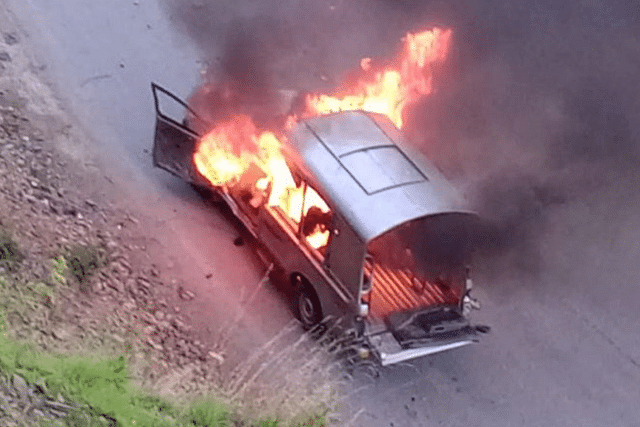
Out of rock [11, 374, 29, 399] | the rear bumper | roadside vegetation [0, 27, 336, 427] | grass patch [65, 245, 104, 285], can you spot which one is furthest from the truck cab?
rock [11, 374, 29, 399]

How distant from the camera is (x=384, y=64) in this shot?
13766 mm

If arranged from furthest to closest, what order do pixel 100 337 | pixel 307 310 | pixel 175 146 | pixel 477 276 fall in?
pixel 175 146
pixel 477 276
pixel 307 310
pixel 100 337

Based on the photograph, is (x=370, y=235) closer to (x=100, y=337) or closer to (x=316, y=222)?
(x=316, y=222)

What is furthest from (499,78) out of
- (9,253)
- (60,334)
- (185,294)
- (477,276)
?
(60,334)

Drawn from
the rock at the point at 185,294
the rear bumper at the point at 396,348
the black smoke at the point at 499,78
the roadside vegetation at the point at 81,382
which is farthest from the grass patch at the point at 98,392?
the black smoke at the point at 499,78

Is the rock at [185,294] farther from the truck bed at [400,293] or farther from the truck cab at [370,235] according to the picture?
the truck bed at [400,293]

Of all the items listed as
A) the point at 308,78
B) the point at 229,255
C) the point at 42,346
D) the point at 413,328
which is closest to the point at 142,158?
the point at 229,255

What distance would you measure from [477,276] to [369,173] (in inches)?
95.7

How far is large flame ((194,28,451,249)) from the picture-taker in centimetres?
1017

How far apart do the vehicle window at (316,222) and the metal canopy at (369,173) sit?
0.27 meters

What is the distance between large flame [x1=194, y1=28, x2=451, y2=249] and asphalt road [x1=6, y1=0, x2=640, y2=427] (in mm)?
849

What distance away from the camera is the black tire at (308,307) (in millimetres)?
10062

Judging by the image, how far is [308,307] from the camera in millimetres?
10203

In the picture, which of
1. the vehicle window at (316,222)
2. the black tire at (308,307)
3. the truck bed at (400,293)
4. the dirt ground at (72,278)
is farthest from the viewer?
the black tire at (308,307)
